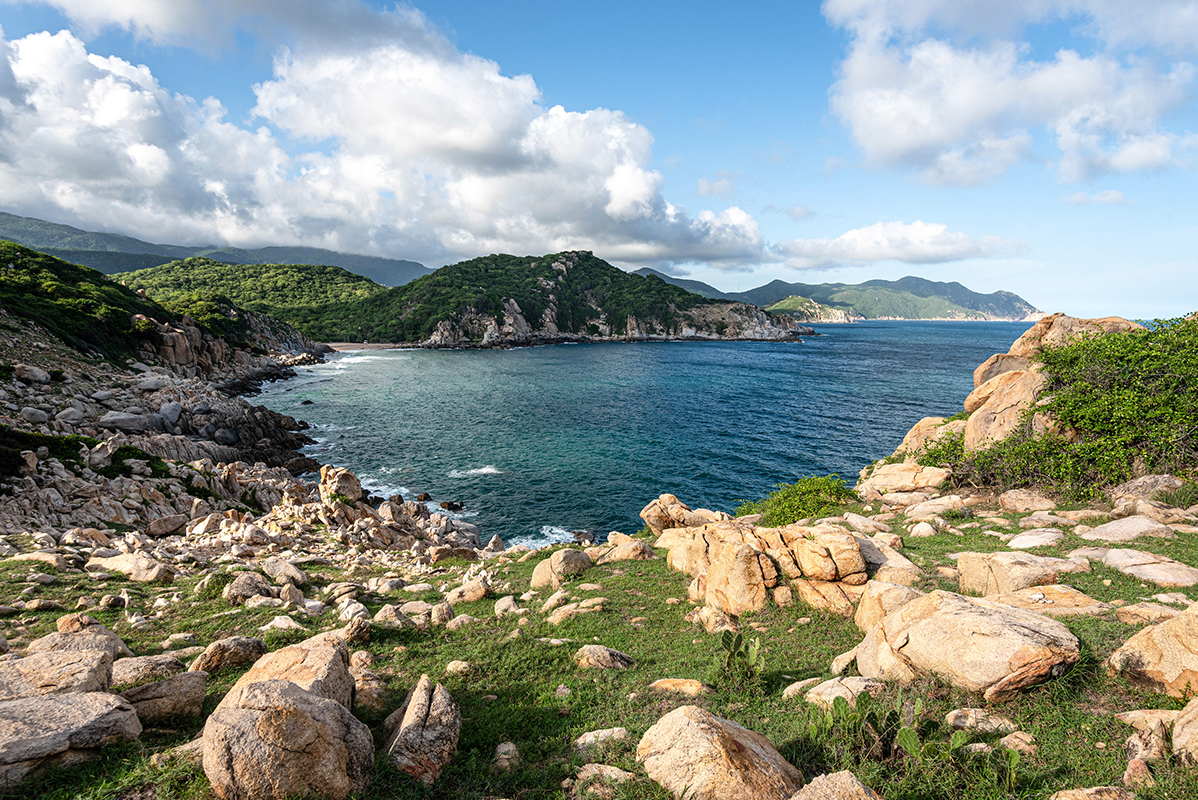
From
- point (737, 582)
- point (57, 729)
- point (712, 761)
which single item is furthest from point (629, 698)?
point (57, 729)

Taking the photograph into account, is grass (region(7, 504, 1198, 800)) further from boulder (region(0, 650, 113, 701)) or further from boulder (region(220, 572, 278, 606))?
boulder (region(0, 650, 113, 701))

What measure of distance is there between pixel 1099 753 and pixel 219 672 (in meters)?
13.2

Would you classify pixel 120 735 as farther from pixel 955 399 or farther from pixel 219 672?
pixel 955 399

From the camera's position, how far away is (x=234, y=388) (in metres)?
68.1

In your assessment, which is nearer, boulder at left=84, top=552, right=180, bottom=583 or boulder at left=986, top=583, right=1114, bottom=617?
boulder at left=986, top=583, right=1114, bottom=617

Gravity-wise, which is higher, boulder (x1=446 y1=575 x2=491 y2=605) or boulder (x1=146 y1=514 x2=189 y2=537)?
boulder (x1=446 y1=575 x2=491 y2=605)

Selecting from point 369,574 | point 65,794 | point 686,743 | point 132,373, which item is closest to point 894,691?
point 686,743

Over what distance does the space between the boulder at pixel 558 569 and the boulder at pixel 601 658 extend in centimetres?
538

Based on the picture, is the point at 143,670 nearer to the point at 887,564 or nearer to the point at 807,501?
the point at 887,564

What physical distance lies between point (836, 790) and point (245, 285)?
223 metres

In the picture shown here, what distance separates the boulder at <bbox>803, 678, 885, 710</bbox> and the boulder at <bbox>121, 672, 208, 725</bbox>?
916 centimetres

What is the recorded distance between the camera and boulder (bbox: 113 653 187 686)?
25.2 feet

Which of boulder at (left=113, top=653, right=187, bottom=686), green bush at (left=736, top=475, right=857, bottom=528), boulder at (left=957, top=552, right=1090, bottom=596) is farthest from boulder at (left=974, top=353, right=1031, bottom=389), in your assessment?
boulder at (left=113, top=653, right=187, bottom=686)

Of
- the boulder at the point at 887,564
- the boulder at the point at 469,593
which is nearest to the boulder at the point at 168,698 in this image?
the boulder at the point at 469,593
